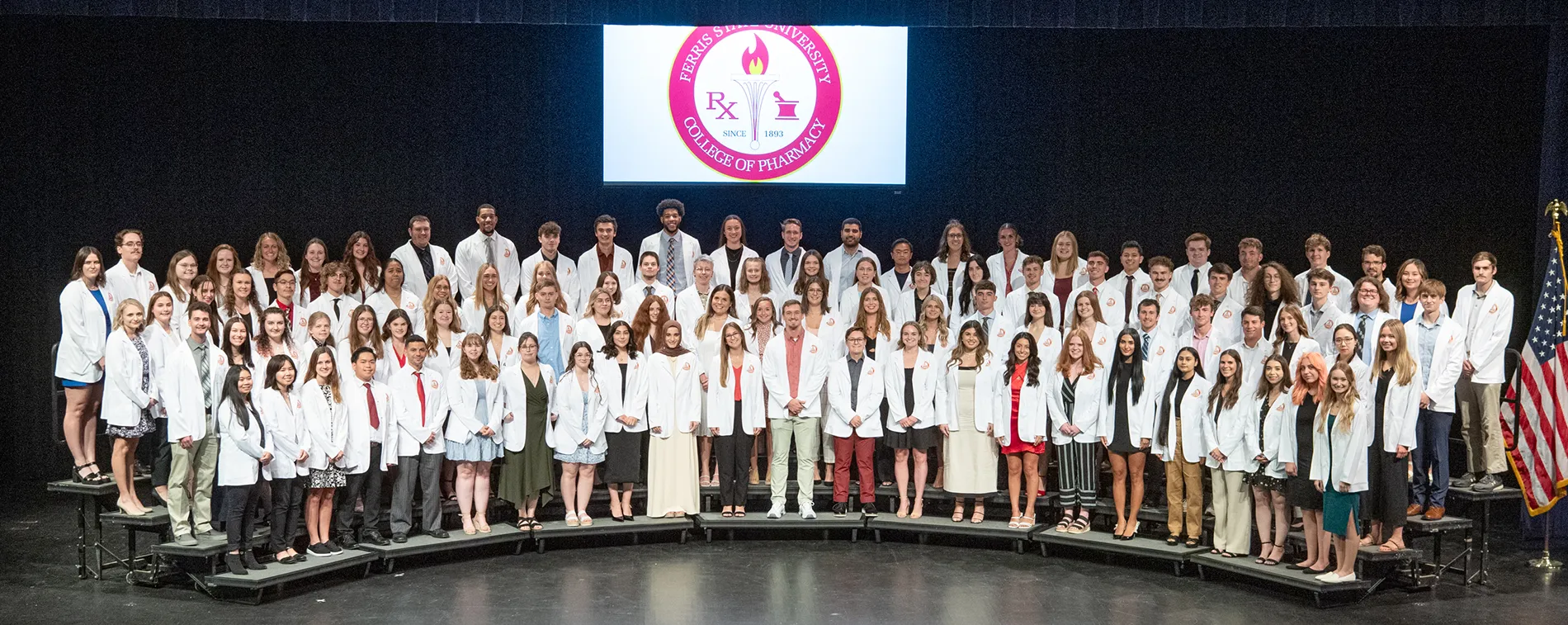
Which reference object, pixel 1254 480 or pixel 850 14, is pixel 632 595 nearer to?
pixel 1254 480

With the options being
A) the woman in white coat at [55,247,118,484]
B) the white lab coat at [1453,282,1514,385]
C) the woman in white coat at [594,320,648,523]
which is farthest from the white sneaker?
the woman in white coat at [55,247,118,484]

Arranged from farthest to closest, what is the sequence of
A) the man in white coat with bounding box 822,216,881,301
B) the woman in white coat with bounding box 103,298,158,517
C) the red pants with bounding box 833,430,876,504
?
the man in white coat with bounding box 822,216,881,301 < the red pants with bounding box 833,430,876,504 < the woman in white coat with bounding box 103,298,158,517

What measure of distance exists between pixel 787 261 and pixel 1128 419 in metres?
2.84

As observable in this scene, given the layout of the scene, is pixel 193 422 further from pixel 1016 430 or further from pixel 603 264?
pixel 1016 430

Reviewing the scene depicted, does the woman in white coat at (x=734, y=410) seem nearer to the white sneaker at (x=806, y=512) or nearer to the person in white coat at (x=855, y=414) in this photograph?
the white sneaker at (x=806, y=512)

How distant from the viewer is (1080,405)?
8.02 meters

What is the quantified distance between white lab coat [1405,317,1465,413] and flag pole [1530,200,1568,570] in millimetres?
929

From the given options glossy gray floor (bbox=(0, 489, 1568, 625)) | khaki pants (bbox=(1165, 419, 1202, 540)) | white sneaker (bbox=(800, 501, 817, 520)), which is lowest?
glossy gray floor (bbox=(0, 489, 1568, 625))

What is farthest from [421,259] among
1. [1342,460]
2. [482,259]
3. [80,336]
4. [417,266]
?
[1342,460]

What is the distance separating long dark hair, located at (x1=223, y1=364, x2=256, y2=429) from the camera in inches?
267

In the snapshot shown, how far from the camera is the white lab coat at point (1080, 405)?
8000 mm

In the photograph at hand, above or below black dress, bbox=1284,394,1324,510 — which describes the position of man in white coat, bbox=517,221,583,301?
above

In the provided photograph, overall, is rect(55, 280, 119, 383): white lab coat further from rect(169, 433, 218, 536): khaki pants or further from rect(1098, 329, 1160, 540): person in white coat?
rect(1098, 329, 1160, 540): person in white coat

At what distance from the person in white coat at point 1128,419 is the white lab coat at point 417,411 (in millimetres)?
3986
